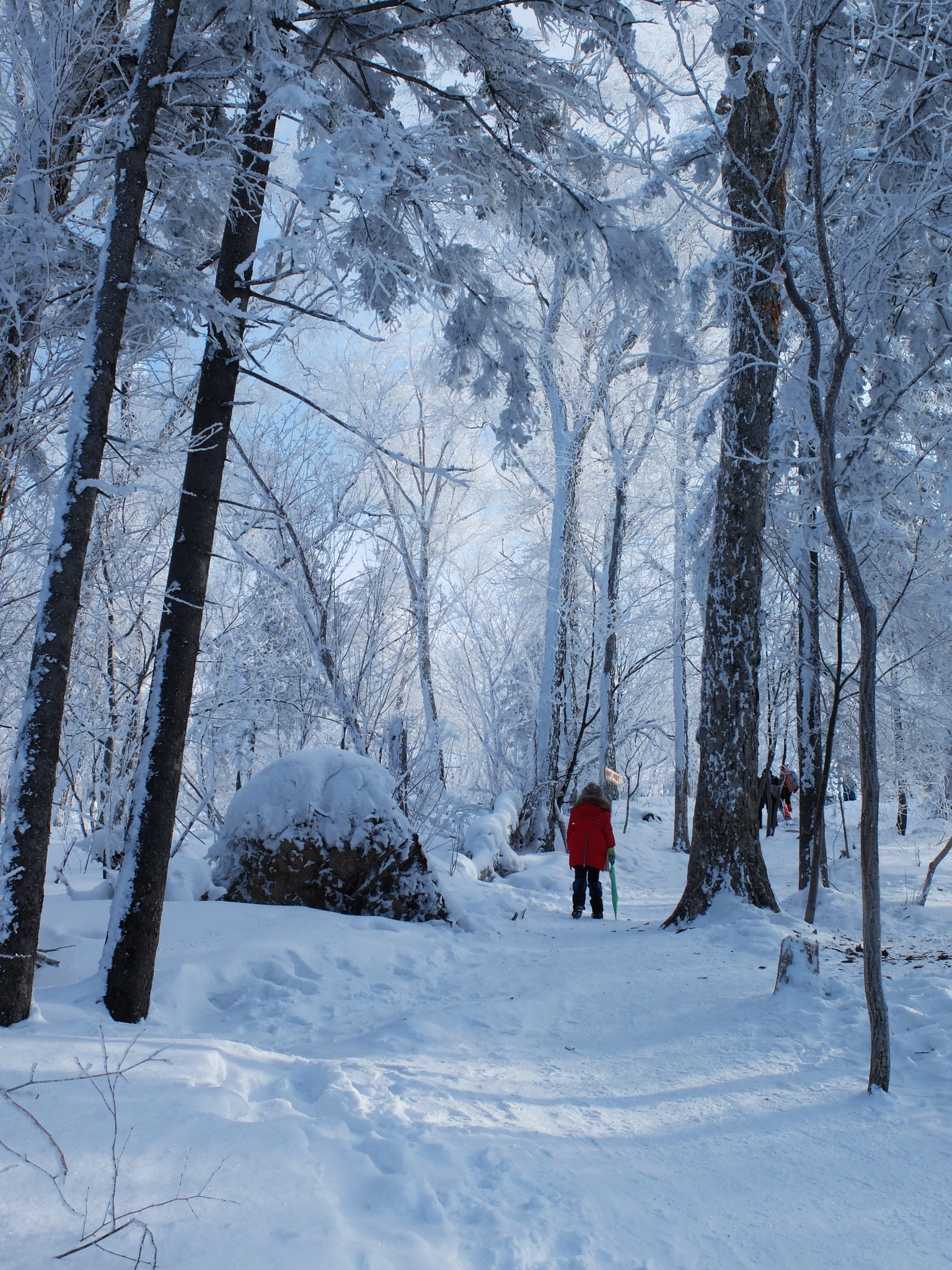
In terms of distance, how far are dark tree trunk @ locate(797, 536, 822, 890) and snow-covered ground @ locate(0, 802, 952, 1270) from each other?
4.28 meters

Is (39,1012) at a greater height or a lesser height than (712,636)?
lesser

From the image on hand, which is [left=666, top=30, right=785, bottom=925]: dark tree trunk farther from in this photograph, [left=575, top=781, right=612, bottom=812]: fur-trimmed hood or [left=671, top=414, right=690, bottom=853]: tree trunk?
[left=671, top=414, right=690, bottom=853]: tree trunk

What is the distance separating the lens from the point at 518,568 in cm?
1720

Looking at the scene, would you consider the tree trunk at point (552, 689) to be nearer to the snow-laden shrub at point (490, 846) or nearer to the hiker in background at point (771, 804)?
the snow-laden shrub at point (490, 846)

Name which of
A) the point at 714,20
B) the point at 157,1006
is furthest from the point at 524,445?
the point at 157,1006

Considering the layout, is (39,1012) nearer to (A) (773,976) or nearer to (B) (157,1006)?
(B) (157,1006)

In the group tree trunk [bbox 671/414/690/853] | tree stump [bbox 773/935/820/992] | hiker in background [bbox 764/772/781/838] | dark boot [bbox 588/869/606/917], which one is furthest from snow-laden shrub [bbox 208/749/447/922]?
hiker in background [bbox 764/772/781/838]

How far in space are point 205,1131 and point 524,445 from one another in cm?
529

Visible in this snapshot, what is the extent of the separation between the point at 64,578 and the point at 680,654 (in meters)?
15.2

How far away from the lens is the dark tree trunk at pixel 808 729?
9.36 metres

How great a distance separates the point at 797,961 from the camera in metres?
4.51

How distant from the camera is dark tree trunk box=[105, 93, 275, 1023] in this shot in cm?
408

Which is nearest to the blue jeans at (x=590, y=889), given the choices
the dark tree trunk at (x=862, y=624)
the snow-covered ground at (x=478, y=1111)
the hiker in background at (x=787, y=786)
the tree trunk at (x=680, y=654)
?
the snow-covered ground at (x=478, y=1111)

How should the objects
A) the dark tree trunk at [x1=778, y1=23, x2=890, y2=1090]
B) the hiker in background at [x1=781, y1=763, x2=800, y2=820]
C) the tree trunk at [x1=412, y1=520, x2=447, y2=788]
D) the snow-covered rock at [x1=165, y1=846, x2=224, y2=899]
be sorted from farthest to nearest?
1. the hiker in background at [x1=781, y1=763, x2=800, y2=820]
2. the tree trunk at [x1=412, y1=520, x2=447, y2=788]
3. the snow-covered rock at [x1=165, y1=846, x2=224, y2=899]
4. the dark tree trunk at [x1=778, y1=23, x2=890, y2=1090]
